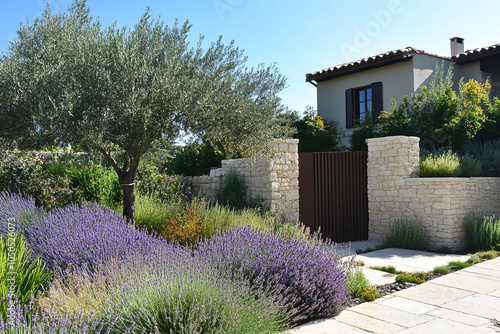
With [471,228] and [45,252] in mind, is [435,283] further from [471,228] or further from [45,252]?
[45,252]

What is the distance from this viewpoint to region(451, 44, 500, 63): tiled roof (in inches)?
467

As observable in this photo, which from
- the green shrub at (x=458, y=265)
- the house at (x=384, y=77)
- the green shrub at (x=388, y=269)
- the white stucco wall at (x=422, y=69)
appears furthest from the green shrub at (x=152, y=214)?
the white stucco wall at (x=422, y=69)

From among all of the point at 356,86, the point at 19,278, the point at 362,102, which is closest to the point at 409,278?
the point at 19,278

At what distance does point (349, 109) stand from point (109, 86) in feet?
33.5

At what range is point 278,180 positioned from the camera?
7.85 m

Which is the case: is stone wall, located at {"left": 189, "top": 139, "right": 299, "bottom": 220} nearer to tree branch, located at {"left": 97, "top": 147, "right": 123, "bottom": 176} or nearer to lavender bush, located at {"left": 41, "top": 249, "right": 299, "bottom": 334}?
tree branch, located at {"left": 97, "top": 147, "right": 123, "bottom": 176}

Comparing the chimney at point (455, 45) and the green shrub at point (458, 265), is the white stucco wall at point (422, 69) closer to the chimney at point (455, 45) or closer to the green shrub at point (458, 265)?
the chimney at point (455, 45)

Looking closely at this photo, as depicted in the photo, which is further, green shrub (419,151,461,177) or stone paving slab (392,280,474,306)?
green shrub (419,151,461,177)

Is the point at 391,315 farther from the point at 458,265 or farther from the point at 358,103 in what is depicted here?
the point at 358,103

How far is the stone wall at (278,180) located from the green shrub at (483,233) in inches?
130

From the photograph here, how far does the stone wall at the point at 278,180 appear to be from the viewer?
7.77 metres

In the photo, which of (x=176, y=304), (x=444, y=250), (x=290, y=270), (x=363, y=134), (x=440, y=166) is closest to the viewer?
(x=176, y=304)

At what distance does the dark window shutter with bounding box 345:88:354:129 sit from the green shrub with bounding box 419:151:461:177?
16.1 ft

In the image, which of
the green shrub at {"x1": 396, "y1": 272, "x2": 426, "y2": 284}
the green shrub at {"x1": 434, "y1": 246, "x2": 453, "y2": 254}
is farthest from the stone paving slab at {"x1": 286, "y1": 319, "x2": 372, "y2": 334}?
the green shrub at {"x1": 434, "y1": 246, "x2": 453, "y2": 254}
